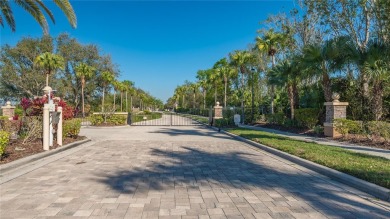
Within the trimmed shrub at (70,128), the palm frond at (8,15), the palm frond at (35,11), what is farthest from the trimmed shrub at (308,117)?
the palm frond at (8,15)

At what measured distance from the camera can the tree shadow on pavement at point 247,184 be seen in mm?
4891

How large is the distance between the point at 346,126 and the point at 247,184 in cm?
999

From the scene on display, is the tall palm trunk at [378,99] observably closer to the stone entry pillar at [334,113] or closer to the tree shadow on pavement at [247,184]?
the stone entry pillar at [334,113]

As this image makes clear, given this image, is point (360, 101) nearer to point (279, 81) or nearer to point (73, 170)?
point (279, 81)

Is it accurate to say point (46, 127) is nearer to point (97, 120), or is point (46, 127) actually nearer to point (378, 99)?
point (378, 99)

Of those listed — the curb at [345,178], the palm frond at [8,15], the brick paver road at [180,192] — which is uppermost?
the palm frond at [8,15]

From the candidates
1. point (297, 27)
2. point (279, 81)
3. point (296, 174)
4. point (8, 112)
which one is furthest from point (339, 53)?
point (8, 112)

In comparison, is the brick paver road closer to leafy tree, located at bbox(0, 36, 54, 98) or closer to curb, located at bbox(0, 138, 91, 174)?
curb, located at bbox(0, 138, 91, 174)

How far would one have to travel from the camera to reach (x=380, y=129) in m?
12.2

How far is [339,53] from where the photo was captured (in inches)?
622

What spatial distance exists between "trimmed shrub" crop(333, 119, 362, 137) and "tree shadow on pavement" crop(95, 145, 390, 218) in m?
6.88

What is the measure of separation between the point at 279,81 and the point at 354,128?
9007mm

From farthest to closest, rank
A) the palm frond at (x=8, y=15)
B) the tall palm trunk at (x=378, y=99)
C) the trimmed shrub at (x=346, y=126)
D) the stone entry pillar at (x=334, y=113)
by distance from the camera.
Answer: the stone entry pillar at (x=334, y=113) → the tall palm trunk at (x=378, y=99) → the trimmed shrub at (x=346, y=126) → the palm frond at (x=8, y=15)

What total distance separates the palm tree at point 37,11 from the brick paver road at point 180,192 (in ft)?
20.2
